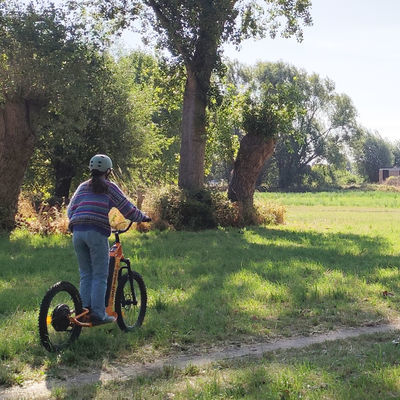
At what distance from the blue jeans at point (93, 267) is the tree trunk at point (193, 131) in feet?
45.6

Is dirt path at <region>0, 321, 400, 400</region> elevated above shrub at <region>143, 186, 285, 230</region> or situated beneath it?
situated beneath

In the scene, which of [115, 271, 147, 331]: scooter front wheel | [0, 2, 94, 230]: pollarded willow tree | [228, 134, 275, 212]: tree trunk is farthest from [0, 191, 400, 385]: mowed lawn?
[228, 134, 275, 212]: tree trunk

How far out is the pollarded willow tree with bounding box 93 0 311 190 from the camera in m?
17.9

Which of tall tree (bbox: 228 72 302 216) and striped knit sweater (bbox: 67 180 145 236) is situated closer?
striped knit sweater (bbox: 67 180 145 236)

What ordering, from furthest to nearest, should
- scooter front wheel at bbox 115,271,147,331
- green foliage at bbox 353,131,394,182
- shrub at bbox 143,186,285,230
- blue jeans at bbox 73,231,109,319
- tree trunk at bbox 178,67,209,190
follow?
green foliage at bbox 353,131,394,182
tree trunk at bbox 178,67,209,190
shrub at bbox 143,186,285,230
scooter front wheel at bbox 115,271,147,331
blue jeans at bbox 73,231,109,319

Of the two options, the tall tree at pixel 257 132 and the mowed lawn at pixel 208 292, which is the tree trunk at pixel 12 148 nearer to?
the mowed lawn at pixel 208 292

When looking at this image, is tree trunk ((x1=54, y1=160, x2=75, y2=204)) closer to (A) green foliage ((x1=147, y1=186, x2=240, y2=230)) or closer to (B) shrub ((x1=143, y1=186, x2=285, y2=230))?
(B) shrub ((x1=143, y1=186, x2=285, y2=230))

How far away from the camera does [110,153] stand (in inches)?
962

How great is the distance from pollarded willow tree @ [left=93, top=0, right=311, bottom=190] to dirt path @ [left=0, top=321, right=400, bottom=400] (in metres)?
13.3

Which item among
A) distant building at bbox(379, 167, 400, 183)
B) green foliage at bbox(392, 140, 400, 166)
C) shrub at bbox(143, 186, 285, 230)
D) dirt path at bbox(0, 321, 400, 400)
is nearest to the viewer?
dirt path at bbox(0, 321, 400, 400)

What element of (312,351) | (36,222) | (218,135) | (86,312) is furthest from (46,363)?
(218,135)

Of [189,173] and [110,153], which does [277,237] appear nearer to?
[189,173]

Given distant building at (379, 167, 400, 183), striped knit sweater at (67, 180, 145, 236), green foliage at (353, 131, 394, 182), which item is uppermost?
green foliage at (353, 131, 394, 182)

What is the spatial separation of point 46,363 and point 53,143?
56.6ft
